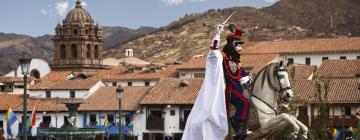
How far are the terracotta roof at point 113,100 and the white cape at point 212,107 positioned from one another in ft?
173

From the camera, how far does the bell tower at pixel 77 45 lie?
4990 inches

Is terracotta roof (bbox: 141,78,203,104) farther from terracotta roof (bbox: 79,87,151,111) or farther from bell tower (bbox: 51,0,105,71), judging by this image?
bell tower (bbox: 51,0,105,71)

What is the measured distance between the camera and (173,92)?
68.3m

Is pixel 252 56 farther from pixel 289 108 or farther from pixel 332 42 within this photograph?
pixel 289 108

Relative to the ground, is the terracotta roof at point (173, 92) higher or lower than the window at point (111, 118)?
higher

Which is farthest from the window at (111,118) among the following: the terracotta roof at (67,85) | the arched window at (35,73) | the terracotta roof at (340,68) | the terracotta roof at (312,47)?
the arched window at (35,73)

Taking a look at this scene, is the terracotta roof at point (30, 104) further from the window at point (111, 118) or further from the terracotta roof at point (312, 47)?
the terracotta roof at point (312, 47)

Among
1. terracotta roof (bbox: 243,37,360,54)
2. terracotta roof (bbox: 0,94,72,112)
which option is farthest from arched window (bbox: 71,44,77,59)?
terracotta roof (bbox: 0,94,72,112)

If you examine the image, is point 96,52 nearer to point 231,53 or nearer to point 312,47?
point 312,47

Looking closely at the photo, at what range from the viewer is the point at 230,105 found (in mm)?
16281

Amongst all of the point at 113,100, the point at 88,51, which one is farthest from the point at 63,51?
the point at 113,100

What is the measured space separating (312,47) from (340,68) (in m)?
19.2

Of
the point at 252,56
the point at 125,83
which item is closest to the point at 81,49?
the point at 125,83

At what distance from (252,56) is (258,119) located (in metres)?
70.6
